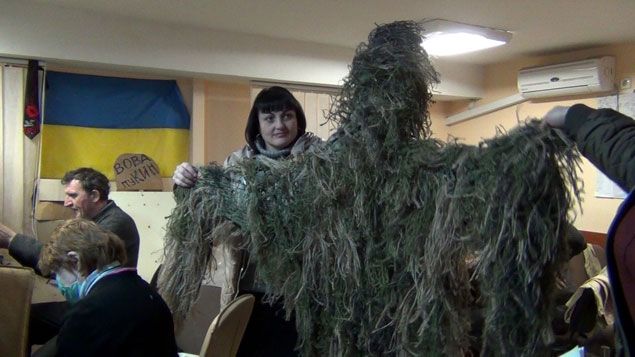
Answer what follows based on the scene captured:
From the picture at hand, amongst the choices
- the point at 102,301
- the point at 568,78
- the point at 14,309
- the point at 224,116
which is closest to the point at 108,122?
the point at 224,116

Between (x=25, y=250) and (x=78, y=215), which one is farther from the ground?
(x=78, y=215)

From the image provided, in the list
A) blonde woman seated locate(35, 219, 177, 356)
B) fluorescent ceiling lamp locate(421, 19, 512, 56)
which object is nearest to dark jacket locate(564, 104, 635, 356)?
blonde woman seated locate(35, 219, 177, 356)

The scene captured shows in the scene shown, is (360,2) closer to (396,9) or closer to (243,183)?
(396,9)

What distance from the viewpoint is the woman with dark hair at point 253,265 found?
1.42m

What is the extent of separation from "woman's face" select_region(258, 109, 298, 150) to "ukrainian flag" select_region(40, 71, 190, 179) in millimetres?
2247

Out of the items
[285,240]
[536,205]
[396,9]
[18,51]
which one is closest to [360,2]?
[396,9]

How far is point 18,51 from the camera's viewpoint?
292cm

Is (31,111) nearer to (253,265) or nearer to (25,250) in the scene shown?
(25,250)

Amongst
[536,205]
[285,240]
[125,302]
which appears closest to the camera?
[536,205]

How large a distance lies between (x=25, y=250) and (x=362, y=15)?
6.95ft

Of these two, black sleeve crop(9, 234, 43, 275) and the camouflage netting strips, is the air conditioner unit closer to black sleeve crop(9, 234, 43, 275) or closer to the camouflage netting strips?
the camouflage netting strips

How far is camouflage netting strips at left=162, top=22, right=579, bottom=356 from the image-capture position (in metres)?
0.82

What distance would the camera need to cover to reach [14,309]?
2.25m

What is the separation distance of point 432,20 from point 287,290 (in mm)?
2390
